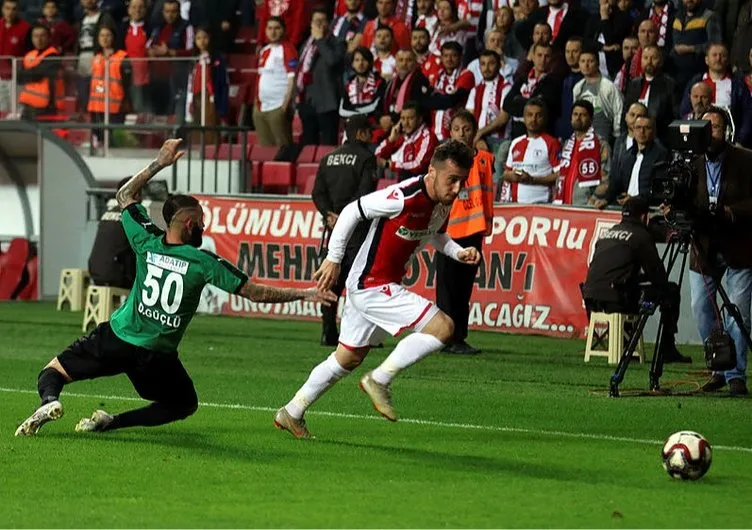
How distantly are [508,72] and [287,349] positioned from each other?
5985 millimetres

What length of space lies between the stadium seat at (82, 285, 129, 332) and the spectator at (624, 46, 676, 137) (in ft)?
20.5

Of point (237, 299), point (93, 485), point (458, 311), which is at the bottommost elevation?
point (237, 299)

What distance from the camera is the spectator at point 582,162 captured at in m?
18.7

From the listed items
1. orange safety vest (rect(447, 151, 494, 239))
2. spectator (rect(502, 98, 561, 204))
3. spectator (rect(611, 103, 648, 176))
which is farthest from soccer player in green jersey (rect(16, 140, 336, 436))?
spectator (rect(502, 98, 561, 204))

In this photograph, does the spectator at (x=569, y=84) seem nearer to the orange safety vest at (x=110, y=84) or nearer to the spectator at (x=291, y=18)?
the spectator at (x=291, y=18)

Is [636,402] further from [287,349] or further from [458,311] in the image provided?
[287,349]

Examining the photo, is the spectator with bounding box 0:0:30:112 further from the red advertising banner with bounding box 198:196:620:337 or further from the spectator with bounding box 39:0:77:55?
the red advertising banner with bounding box 198:196:620:337

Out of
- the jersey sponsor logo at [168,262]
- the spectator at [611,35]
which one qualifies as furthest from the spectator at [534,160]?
the jersey sponsor logo at [168,262]

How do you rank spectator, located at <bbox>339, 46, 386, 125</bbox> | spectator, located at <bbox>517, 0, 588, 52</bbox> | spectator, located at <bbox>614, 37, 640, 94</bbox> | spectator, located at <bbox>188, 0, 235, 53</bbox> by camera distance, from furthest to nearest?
spectator, located at <bbox>188, 0, 235, 53</bbox>
spectator, located at <bbox>339, 46, 386, 125</bbox>
spectator, located at <bbox>517, 0, 588, 52</bbox>
spectator, located at <bbox>614, 37, 640, 94</bbox>

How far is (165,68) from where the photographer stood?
22.8 metres

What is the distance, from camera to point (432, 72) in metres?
22.2

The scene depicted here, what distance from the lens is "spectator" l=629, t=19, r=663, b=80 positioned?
1967cm

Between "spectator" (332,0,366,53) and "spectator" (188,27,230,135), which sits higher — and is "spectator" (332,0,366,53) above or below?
above

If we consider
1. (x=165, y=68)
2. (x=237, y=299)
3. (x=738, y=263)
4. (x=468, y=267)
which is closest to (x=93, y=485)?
(x=738, y=263)
